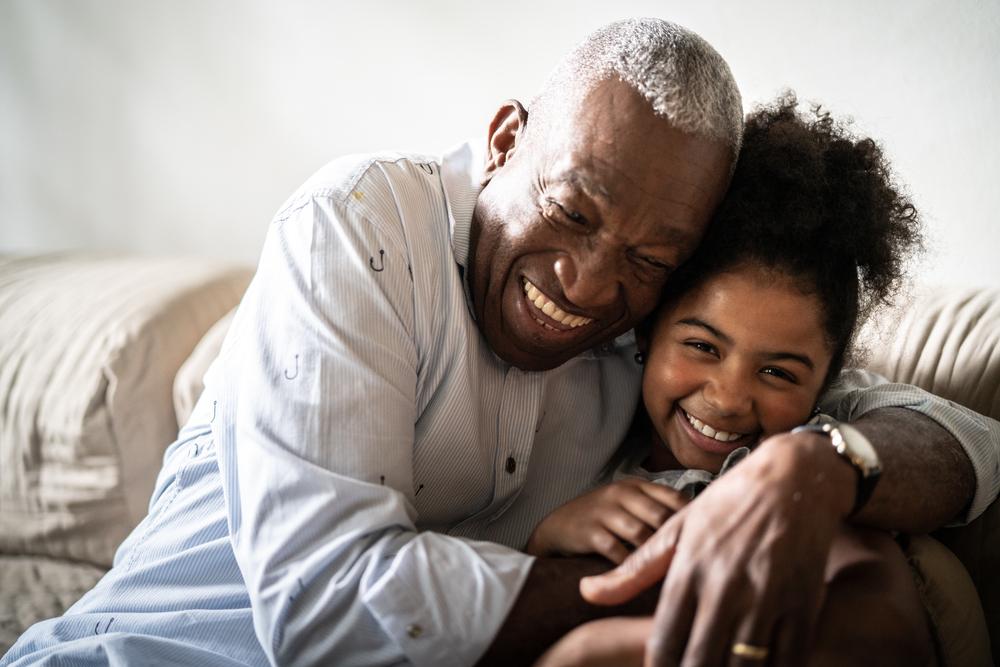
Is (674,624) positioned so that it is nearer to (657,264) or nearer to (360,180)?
(657,264)

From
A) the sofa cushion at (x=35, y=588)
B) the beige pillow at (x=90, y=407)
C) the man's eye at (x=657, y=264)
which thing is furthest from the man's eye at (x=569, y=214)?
the sofa cushion at (x=35, y=588)

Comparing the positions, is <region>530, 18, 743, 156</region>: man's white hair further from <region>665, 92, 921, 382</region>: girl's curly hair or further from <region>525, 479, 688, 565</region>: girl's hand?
<region>525, 479, 688, 565</region>: girl's hand

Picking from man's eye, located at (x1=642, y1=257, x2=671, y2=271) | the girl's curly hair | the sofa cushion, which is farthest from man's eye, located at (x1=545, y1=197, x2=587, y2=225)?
the sofa cushion

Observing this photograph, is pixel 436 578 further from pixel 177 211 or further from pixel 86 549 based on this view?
pixel 177 211

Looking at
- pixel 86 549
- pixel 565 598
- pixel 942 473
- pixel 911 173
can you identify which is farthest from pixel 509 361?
pixel 86 549

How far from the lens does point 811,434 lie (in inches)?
37.5

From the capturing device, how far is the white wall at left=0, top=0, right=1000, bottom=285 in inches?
64.9

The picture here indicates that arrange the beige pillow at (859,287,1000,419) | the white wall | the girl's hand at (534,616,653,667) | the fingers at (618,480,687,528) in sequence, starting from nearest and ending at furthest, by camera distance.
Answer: the girl's hand at (534,616,653,667) → the fingers at (618,480,687,528) → the beige pillow at (859,287,1000,419) → the white wall

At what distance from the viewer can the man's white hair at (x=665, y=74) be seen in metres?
1.16

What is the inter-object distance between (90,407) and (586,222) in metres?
1.32

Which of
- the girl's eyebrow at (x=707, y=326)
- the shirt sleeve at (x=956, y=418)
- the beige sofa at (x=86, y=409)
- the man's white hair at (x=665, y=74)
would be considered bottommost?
the beige sofa at (x=86, y=409)

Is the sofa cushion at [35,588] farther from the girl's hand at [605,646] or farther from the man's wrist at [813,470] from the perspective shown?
the man's wrist at [813,470]

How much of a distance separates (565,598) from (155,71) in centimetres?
232

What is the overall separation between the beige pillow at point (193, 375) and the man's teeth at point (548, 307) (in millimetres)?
956
